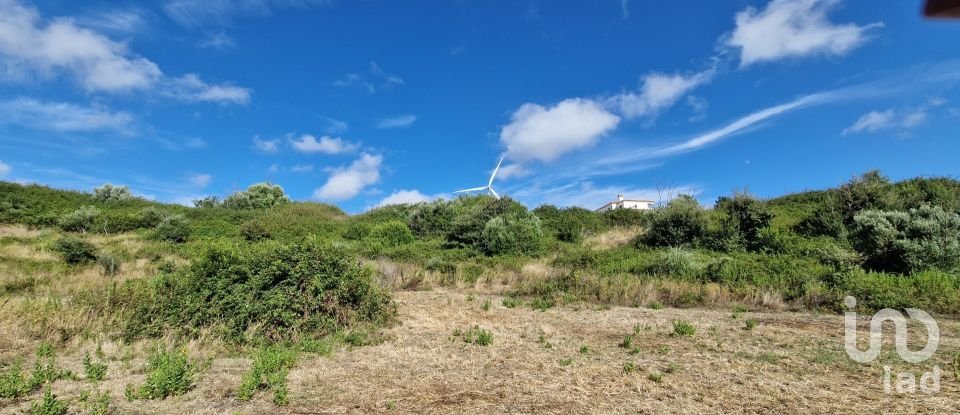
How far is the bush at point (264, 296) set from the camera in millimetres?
7543

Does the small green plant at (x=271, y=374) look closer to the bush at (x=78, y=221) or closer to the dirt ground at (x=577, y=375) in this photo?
the dirt ground at (x=577, y=375)

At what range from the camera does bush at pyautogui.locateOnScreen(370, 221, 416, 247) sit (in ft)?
79.6

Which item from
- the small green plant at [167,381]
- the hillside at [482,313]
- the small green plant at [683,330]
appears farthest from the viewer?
the small green plant at [683,330]

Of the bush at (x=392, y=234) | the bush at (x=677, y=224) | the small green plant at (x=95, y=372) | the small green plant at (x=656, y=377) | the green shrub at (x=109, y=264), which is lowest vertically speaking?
the small green plant at (x=95, y=372)

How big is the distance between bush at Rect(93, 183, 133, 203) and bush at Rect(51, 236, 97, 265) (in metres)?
18.5

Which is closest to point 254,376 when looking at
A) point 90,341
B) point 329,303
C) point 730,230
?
point 329,303

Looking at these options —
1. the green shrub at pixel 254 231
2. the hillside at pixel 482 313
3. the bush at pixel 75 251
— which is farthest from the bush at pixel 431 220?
the bush at pixel 75 251

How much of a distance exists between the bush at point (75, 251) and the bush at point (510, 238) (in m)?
14.0

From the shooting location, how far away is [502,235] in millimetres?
20047

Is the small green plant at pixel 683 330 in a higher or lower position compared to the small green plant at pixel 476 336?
higher

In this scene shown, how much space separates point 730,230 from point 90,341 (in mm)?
19240

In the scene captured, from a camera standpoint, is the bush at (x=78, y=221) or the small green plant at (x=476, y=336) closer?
the small green plant at (x=476, y=336)

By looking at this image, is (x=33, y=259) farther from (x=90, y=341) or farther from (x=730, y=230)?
(x=730, y=230)

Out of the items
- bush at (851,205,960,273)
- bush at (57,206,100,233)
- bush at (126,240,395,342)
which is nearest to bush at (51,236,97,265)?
bush at (126,240,395,342)
